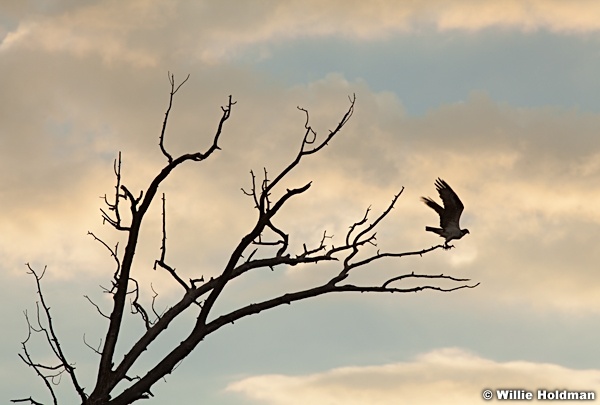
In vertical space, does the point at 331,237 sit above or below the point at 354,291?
above

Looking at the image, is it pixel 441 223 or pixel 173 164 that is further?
pixel 441 223

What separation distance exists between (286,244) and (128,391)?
2545 millimetres

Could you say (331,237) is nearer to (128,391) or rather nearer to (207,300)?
(207,300)

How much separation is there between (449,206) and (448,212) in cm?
12

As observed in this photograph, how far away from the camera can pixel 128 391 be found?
9445 millimetres

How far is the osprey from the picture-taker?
51.8 ft

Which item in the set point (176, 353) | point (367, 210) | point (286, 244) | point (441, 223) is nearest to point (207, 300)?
point (176, 353)

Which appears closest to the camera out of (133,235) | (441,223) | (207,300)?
(207,300)

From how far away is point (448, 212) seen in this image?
52.9ft

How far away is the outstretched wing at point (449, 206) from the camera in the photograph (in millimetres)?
15916

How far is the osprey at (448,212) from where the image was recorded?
15781 mm

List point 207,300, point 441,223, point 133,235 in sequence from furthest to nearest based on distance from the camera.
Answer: point 441,223 < point 133,235 < point 207,300

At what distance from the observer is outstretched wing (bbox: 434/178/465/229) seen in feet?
52.2

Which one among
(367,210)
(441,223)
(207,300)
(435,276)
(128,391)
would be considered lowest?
(128,391)
